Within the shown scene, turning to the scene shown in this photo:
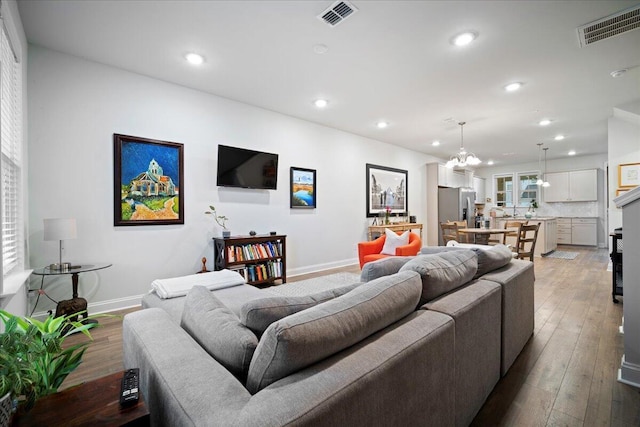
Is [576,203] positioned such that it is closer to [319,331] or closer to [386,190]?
[386,190]

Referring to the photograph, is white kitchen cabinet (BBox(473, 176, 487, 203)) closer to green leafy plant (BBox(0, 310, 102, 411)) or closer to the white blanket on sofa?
the white blanket on sofa

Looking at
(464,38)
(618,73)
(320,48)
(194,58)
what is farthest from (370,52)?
(618,73)

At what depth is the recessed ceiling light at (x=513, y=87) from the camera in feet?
12.3

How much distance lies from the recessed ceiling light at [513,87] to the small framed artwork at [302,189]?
10.2 feet

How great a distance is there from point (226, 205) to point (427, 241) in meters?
5.91

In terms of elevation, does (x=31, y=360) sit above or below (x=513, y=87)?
below

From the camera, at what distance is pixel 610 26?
2.57 m

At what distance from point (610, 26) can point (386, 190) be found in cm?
451

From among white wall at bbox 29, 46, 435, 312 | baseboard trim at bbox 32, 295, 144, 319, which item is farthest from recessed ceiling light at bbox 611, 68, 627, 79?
baseboard trim at bbox 32, 295, 144, 319

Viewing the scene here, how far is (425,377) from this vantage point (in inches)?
44.9

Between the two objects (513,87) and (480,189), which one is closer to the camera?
(513,87)

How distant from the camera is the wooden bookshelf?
391 cm

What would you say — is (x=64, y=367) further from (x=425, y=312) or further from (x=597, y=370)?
(x=597, y=370)

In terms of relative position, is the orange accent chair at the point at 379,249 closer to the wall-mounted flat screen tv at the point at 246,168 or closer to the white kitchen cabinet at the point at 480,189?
the wall-mounted flat screen tv at the point at 246,168
